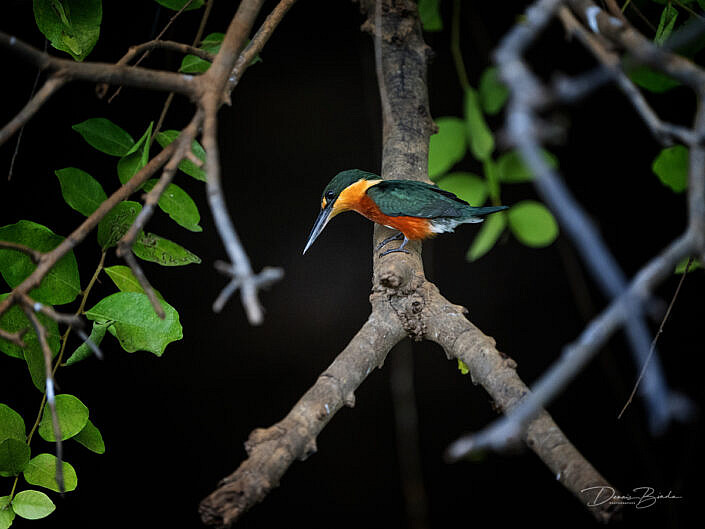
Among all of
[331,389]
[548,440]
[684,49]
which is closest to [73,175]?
[331,389]

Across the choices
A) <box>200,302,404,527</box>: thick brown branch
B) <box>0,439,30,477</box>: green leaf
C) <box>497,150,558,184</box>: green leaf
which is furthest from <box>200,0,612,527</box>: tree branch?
<box>0,439,30,477</box>: green leaf

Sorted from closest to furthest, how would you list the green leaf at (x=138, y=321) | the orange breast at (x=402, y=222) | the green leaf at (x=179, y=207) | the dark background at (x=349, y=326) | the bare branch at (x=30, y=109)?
1. the bare branch at (x=30, y=109)
2. the green leaf at (x=138, y=321)
3. the green leaf at (x=179, y=207)
4. the orange breast at (x=402, y=222)
5. the dark background at (x=349, y=326)

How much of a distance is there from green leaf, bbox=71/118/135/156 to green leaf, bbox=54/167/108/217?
0.16 ft

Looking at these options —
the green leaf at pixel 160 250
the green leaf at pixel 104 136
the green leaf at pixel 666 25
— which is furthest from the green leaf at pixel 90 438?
the green leaf at pixel 666 25

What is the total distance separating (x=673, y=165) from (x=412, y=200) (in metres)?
0.26

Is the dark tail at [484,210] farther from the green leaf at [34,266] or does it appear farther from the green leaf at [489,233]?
the green leaf at [34,266]

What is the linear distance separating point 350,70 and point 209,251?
1.22ft

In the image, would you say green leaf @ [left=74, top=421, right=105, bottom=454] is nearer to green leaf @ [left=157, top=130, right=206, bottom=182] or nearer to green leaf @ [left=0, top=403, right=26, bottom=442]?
green leaf @ [left=0, top=403, right=26, bottom=442]

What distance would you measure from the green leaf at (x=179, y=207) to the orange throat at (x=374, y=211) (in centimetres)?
21

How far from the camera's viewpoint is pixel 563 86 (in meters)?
0.22

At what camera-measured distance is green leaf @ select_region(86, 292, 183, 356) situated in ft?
1.66

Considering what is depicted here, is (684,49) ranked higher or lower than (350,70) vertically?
lower

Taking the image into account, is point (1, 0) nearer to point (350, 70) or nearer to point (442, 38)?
point (350, 70)

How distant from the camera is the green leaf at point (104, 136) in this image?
24.2 inches
